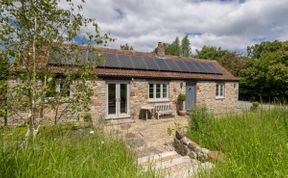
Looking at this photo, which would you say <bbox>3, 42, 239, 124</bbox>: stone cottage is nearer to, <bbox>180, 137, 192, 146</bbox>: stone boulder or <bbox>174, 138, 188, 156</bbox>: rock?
<bbox>174, 138, 188, 156</bbox>: rock

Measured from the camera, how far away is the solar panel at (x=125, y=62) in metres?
13.5

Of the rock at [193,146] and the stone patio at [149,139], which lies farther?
the stone patio at [149,139]

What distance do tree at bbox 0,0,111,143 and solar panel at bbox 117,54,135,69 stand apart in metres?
8.22

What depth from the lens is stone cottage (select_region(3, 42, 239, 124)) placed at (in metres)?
12.1

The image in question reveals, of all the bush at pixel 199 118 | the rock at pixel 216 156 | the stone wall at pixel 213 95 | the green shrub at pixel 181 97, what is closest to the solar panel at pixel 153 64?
the stone wall at pixel 213 95

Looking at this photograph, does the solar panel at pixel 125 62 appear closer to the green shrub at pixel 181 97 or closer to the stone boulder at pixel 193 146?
the green shrub at pixel 181 97

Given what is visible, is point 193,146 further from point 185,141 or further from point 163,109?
point 163,109

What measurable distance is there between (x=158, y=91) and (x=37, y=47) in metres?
10.2

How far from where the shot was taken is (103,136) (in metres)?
3.76

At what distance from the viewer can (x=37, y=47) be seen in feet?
15.8

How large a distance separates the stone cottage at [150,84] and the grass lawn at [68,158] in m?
6.91

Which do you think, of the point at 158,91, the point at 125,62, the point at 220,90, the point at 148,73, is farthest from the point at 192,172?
the point at 220,90

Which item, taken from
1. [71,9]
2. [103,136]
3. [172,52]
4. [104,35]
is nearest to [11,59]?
[71,9]

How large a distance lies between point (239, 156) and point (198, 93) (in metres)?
13.4
